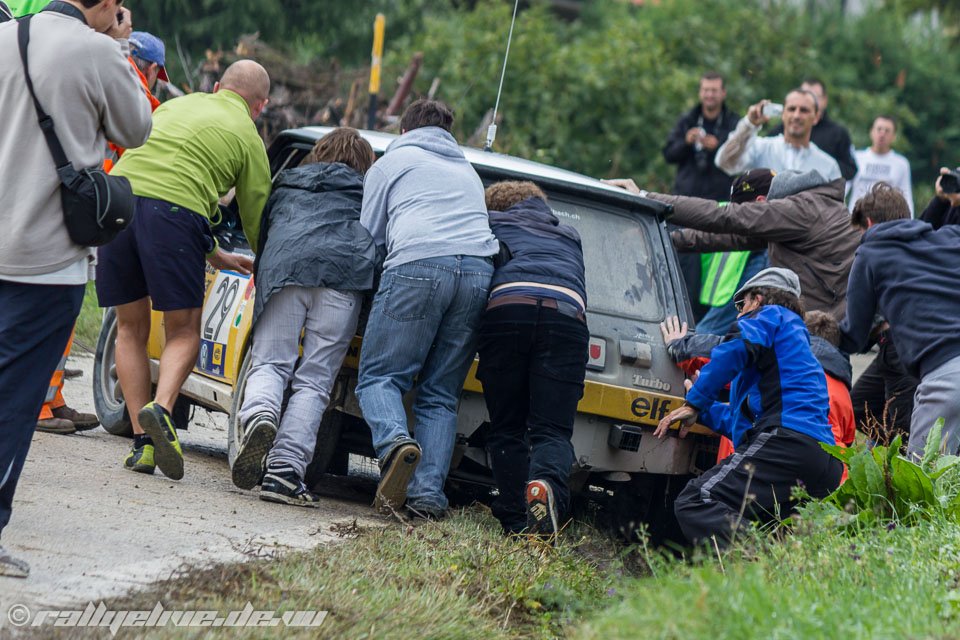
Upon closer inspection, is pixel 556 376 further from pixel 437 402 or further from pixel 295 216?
pixel 295 216

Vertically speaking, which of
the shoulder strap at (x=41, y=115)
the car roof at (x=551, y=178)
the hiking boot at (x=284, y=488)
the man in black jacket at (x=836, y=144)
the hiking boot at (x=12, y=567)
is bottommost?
the hiking boot at (x=284, y=488)

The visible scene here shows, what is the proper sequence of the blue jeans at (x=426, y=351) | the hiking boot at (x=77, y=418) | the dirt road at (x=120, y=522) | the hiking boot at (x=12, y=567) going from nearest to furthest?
the hiking boot at (x=12, y=567)
the dirt road at (x=120, y=522)
the blue jeans at (x=426, y=351)
the hiking boot at (x=77, y=418)

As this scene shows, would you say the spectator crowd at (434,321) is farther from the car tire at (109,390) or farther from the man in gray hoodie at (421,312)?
the car tire at (109,390)

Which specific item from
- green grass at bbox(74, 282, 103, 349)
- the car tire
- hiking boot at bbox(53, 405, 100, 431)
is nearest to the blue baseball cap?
the car tire

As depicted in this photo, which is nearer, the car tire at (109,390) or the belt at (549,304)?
the belt at (549,304)

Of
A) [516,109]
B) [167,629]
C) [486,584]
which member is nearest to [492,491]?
[486,584]

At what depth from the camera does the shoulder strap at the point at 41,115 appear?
15.0 feet

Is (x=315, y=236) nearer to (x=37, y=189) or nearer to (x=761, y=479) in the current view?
(x=37, y=189)

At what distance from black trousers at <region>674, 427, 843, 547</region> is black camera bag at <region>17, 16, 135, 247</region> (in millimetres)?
2774

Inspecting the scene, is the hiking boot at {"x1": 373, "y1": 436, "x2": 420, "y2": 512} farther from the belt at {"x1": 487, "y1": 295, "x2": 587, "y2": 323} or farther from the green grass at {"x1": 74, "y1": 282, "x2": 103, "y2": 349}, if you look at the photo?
the green grass at {"x1": 74, "y1": 282, "x2": 103, "y2": 349}

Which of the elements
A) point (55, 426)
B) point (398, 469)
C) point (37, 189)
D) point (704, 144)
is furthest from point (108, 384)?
point (704, 144)

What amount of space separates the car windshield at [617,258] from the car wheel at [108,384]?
8.67 feet

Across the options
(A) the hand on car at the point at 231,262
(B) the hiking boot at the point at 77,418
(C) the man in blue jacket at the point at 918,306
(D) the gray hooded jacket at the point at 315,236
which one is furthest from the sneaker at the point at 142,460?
(C) the man in blue jacket at the point at 918,306

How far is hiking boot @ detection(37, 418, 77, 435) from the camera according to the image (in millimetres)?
7531
